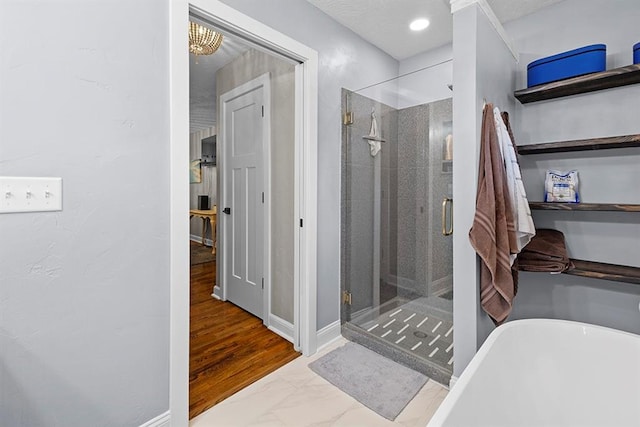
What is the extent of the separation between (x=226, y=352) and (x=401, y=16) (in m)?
2.78

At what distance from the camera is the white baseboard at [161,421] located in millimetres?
1414

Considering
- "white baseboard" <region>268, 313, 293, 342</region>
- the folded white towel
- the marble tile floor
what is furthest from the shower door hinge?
the folded white towel

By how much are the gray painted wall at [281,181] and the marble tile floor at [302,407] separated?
2.04ft

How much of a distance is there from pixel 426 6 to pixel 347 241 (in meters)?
1.78

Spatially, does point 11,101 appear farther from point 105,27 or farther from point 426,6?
point 426,6

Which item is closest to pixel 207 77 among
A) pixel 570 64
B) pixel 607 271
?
pixel 570 64

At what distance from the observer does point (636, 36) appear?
178cm

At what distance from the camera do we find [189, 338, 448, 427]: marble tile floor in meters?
1.59

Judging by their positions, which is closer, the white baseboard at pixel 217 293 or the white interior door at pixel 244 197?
the white interior door at pixel 244 197

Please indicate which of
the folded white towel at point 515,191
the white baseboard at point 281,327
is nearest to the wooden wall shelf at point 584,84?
the folded white towel at point 515,191

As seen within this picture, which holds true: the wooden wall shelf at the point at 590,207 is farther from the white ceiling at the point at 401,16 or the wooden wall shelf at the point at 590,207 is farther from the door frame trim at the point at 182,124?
the door frame trim at the point at 182,124

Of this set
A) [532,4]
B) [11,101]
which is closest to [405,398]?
[11,101]

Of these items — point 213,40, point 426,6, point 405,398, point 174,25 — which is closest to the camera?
point 174,25

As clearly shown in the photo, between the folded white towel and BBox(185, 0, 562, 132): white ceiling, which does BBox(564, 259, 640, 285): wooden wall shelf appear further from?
BBox(185, 0, 562, 132): white ceiling
